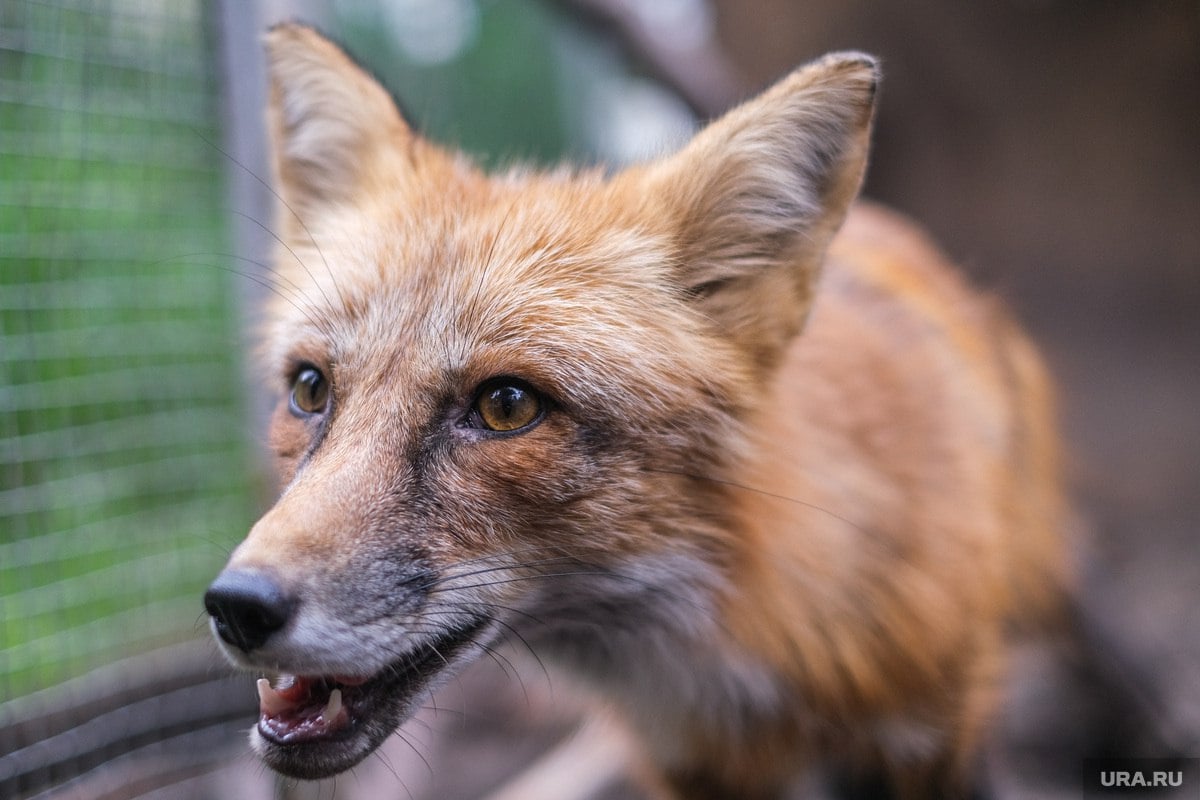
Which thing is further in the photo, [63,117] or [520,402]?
[63,117]

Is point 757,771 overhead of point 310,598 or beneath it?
beneath

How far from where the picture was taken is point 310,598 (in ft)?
4.93

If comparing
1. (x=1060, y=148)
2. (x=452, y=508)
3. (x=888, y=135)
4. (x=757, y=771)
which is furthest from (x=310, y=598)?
(x=1060, y=148)

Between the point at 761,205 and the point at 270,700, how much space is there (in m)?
1.46

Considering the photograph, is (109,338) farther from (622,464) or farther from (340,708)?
(622,464)

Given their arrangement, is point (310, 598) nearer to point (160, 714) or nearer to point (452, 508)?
point (452, 508)

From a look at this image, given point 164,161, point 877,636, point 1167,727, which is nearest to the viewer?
point 877,636

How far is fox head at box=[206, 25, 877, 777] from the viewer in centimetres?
165

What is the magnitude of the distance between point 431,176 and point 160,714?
214 cm

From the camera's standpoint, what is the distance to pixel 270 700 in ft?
5.77

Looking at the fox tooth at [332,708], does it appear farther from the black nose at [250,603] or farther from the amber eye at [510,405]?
the amber eye at [510,405]

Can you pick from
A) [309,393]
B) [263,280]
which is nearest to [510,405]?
[309,393]

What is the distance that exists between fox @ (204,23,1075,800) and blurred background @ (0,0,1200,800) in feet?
1.44

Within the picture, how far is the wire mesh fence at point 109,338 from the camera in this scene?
2.80 metres
